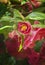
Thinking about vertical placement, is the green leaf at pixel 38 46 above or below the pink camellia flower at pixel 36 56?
above

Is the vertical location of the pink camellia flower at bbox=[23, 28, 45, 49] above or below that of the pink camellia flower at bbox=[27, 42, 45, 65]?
above

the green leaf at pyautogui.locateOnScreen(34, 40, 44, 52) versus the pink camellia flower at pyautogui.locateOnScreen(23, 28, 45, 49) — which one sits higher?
the pink camellia flower at pyautogui.locateOnScreen(23, 28, 45, 49)

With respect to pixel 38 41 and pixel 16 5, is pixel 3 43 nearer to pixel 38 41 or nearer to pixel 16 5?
pixel 38 41

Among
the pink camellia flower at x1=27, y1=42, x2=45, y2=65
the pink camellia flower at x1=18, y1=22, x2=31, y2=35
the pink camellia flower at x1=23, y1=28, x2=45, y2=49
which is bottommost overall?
the pink camellia flower at x1=27, y1=42, x2=45, y2=65

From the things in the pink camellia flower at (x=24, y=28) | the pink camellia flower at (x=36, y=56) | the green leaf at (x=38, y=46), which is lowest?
the pink camellia flower at (x=36, y=56)

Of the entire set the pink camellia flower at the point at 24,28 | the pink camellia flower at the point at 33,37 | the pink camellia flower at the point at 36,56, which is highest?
the pink camellia flower at the point at 24,28

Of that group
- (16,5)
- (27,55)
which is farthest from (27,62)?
(16,5)

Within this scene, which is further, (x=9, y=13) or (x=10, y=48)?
(x=9, y=13)
